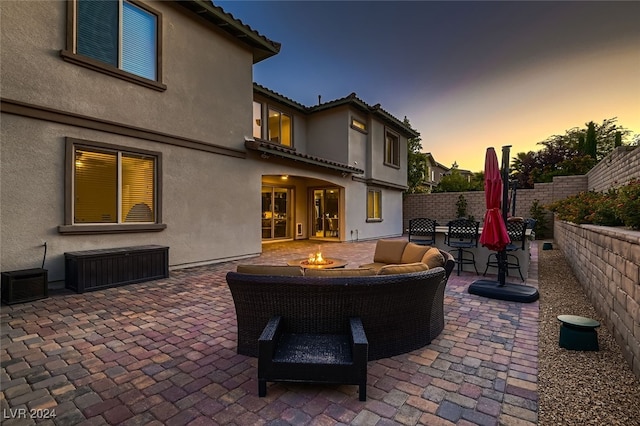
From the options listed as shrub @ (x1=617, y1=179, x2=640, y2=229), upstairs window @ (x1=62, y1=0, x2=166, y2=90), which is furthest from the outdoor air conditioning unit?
shrub @ (x1=617, y1=179, x2=640, y2=229)

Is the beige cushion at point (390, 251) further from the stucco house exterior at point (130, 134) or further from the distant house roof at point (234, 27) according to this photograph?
the distant house roof at point (234, 27)

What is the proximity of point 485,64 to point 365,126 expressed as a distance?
5646mm

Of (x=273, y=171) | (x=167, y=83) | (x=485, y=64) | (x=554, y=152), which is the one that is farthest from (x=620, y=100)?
(x=167, y=83)

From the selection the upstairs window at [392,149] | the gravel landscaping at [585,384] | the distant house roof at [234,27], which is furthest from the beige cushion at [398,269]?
the upstairs window at [392,149]

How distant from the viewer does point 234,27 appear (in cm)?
811

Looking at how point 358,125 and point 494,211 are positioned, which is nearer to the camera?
point 494,211

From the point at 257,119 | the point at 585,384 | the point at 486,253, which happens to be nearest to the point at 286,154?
the point at 257,119

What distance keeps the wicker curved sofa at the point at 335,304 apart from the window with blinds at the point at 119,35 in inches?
245

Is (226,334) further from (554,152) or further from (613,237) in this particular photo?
(554,152)

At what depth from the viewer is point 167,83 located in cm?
705

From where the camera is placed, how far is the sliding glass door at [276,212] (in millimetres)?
12977

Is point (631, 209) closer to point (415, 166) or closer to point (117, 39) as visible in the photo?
point (117, 39)

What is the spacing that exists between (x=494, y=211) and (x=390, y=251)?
2.03 m

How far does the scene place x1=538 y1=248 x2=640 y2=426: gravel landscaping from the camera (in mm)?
2092
